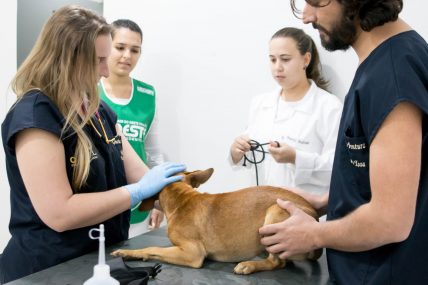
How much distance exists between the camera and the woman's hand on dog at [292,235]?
1186 millimetres

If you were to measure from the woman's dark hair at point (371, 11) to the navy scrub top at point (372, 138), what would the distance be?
0.06 m

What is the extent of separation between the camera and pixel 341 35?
3.69 ft

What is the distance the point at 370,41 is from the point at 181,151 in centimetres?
197

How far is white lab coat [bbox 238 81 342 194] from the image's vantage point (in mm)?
2127

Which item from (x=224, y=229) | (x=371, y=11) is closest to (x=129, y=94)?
(x=224, y=229)

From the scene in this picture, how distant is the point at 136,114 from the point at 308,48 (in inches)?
46.8

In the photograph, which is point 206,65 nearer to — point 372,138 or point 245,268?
point 245,268

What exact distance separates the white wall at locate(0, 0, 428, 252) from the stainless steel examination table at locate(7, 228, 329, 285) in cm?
123

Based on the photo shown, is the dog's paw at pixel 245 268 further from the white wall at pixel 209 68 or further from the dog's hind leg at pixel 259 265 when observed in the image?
the white wall at pixel 209 68

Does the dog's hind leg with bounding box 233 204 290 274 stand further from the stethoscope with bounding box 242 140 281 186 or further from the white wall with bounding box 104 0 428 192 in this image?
the white wall with bounding box 104 0 428 192

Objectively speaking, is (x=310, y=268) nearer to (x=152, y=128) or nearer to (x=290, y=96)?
(x=290, y=96)

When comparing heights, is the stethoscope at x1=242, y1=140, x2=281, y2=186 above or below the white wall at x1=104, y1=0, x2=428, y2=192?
below

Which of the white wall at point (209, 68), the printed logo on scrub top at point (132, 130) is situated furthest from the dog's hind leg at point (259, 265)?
the printed logo on scrub top at point (132, 130)

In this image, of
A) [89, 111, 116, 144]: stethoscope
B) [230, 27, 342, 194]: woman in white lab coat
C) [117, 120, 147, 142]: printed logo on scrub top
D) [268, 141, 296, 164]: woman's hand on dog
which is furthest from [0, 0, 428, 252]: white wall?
[89, 111, 116, 144]: stethoscope
